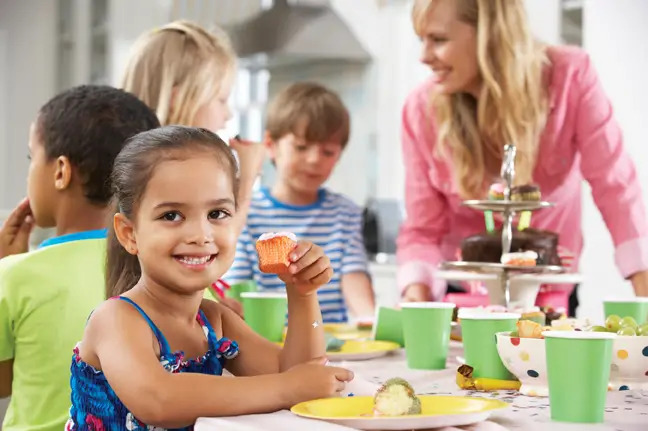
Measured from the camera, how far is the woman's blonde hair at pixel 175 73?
2.23m

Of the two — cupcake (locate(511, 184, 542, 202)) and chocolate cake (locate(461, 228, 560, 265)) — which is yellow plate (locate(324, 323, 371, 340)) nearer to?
chocolate cake (locate(461, 228, 560, 265))

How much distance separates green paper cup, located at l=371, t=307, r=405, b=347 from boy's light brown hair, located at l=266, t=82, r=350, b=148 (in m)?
1.04

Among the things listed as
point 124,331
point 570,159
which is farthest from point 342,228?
point 124,331

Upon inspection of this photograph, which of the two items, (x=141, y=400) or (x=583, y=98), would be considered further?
(x=583, y=98)

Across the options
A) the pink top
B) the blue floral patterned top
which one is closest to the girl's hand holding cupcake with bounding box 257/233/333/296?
the blue floral patterned top

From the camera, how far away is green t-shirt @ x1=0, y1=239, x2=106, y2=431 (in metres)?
1.48

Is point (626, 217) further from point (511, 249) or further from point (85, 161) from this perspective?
point (85, 161)

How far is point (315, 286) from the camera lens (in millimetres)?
1272

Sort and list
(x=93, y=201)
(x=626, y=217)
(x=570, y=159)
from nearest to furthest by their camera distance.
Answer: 1. (x=93, y=201)
2. (x=626, y=217)
3. (x=570, y=159)

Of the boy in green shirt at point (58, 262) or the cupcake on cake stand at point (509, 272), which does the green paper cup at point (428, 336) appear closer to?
the cupcake on cake stand at point (509, 272)

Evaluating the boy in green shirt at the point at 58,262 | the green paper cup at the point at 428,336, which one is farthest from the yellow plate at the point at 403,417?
the boy in green shirt at the point at 58,262

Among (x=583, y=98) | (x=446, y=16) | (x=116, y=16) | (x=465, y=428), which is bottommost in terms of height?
(x=465, y=428)

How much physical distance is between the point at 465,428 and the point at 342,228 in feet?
6.24

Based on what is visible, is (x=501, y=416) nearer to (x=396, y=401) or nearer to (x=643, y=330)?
(x=396, y=401)
